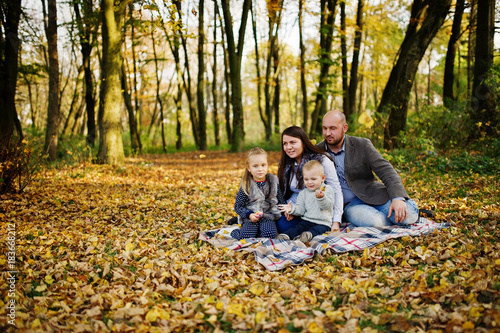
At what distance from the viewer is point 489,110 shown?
8.75 metres

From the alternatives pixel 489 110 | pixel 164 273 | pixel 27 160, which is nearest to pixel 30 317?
pixel 164 273

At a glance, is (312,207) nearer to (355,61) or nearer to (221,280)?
(221,280)

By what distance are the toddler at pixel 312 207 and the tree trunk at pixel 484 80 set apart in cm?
673

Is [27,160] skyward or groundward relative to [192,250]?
skyward

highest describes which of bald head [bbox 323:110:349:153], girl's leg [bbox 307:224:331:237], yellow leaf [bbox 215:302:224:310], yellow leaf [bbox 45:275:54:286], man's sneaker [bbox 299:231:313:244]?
bald head [bbox 323:110:349:153]

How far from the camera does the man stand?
13.7 feet

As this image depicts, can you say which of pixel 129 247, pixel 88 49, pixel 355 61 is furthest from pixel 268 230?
pixel 88 49

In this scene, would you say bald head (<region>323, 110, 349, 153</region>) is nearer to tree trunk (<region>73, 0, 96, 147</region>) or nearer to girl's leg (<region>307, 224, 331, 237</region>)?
girl's leg (<region>307, 224, 331, 237</region>)

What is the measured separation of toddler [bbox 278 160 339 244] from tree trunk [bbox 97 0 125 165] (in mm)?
6929

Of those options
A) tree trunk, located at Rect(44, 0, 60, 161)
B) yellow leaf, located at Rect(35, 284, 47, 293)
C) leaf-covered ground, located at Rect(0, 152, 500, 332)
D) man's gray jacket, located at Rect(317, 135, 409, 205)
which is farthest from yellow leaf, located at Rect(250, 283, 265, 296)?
tree trunk, located at Rect(44, 0, 60, 161)

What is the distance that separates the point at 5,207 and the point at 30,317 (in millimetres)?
3429

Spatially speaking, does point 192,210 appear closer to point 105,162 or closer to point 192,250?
point 192,250

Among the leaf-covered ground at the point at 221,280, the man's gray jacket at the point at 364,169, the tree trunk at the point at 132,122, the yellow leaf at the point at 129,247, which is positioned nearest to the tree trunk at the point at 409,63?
the leaf-covered ground at the point at 221,280

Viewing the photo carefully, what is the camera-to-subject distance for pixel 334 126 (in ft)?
14.2
